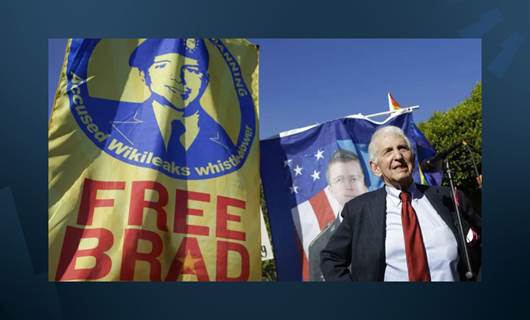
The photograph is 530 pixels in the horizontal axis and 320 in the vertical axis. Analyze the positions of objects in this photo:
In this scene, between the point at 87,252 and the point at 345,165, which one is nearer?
the point at 87,252

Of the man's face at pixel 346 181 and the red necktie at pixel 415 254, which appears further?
the man's face at pixel 346 181

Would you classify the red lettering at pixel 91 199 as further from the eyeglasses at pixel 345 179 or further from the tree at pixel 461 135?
the tree at pixel 461 135

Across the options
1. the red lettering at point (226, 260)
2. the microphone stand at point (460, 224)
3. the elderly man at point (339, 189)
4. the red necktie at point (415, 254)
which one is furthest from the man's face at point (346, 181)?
the red lettering at point (226, 260)

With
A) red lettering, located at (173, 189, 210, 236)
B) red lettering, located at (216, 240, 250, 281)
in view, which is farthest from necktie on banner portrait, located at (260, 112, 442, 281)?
red lettering, located at (173, 189, 210, 236)

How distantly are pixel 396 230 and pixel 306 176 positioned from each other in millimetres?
541

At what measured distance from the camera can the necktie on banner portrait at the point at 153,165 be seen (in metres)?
3.22

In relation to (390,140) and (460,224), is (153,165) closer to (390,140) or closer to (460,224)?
(390,140)

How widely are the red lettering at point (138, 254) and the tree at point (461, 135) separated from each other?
1.50 meters

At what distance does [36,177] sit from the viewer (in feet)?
10.8

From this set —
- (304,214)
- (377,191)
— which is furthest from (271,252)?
(377,191)

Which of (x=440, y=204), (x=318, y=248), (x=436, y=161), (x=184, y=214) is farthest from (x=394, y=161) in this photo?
(x=184, y=214)

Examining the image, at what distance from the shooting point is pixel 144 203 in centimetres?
322

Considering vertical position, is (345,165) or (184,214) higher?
(345,165)

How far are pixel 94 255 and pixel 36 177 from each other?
511 mm
